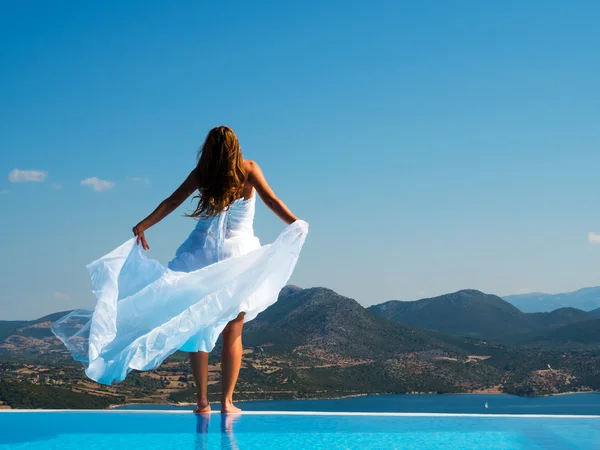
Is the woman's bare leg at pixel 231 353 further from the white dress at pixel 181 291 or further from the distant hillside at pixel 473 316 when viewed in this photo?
the distant hillside at pixel 473 316

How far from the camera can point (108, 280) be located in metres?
4.37

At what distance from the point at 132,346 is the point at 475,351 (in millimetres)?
102503

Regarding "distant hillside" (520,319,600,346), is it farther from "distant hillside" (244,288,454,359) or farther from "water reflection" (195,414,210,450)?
"water reflection" (195,414,210,450)

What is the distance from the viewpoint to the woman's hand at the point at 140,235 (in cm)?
434

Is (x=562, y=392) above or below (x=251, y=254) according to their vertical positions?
below

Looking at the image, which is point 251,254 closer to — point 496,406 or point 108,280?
point 108,280

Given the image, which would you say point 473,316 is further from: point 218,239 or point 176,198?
point 176,198

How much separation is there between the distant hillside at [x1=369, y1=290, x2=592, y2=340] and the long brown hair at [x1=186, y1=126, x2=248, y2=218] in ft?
434

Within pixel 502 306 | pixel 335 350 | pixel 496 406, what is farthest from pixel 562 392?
pixel 502 306

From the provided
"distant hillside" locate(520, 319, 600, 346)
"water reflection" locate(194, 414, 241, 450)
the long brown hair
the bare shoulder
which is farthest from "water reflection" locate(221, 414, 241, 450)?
"distant hillside" locate(520, 319, 600, 346)

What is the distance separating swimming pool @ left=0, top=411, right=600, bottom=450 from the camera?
390cm

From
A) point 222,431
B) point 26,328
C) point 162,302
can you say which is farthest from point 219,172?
point 26,328

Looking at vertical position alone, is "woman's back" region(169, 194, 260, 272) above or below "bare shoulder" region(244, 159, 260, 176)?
below

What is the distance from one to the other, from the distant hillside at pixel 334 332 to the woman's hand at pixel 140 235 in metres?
88.9
